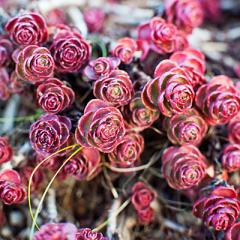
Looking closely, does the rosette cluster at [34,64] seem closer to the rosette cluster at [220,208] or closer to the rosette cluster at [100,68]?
the rosette cluster at [100,68]

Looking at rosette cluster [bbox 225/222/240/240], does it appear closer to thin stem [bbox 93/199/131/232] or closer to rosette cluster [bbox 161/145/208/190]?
rosette cluster [bbox 161/145/208/190]

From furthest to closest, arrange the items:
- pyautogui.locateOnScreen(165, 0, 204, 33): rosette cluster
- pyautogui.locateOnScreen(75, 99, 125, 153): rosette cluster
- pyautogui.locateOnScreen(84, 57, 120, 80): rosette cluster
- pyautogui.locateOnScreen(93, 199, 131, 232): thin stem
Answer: pyautogui.locateOnScreen(165, 0, 204, 33): rosette cluster → pyautogui.locateOnScreen(93, 199, 131, 232): thin stem → pyautogui.locateOnScreen(84, 57, 120, 80): rosette cluster → pyautogui.locateOnScreen(75, 99, 125, 153): rosette cluster

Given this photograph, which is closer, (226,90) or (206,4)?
(226,90)

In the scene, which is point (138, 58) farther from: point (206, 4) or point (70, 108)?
point (206, 4)

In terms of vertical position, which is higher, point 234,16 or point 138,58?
point 138,58

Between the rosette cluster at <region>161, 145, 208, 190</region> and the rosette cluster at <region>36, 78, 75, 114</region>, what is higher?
the rosette cluster at <region>36, 78, 75, 114</region>

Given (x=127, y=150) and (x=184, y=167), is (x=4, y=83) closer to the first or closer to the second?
(x=127, y=150)

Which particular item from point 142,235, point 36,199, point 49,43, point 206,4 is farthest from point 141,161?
point 206,4

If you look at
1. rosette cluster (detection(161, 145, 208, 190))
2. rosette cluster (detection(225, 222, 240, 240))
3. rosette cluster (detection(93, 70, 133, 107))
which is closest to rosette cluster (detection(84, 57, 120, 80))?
rosette cluster (detection(93, 70, 133, 107))
